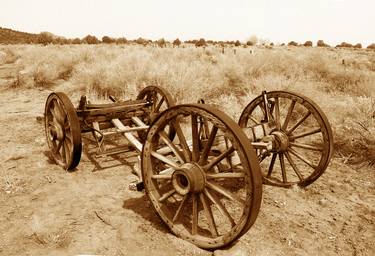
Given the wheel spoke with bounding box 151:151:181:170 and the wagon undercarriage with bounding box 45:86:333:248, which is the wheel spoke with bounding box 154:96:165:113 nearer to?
the wagon undercarriage with bounding box 45:86:333:248

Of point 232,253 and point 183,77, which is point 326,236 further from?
point 183,77

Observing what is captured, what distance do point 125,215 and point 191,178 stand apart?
1.05 meters

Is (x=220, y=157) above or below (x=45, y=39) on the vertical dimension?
below

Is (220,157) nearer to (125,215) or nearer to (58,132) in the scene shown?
(125,215)

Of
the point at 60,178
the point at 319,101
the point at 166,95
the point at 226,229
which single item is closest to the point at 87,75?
the point at 166,95

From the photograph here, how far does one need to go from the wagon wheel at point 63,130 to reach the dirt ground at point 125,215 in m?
0.18

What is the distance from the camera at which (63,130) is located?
417 centimetres

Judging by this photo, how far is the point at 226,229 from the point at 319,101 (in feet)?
16.5

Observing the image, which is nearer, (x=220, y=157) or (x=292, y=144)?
(x=220, y=157)

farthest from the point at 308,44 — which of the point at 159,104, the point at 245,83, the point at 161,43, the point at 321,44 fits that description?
the point at 159,104

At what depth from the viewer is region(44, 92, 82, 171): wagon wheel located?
12.5 feet

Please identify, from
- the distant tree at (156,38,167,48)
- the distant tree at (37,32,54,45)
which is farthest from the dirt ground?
the distant tree at (37,32,54,45)

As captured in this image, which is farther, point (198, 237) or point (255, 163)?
point (198, 237)

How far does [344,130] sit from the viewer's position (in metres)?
5.49
